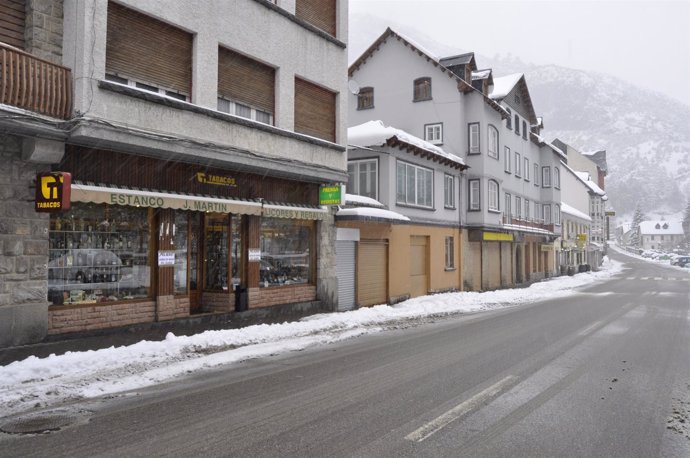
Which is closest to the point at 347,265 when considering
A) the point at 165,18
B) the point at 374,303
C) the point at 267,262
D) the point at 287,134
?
the point at 374,303

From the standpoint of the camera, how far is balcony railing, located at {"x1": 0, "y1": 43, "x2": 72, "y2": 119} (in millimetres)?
8633

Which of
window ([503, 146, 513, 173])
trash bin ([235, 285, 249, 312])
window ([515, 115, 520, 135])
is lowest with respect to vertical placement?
trash bin ([235, 285, 249, 312])

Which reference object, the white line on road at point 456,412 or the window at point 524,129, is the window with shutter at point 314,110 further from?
the window at point 524,129

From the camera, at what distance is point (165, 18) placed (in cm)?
1121

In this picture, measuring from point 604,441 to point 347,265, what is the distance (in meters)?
12.9

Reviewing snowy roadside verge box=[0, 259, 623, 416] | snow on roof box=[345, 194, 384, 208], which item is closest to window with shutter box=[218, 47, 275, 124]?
snow on roof box=[345, 194, 384, 208]

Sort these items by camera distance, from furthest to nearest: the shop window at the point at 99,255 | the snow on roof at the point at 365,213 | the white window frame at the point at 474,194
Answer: the white window frame at the point at 474,194
the snow on roof at the point at 365,213
the shop window at the point at 99,255

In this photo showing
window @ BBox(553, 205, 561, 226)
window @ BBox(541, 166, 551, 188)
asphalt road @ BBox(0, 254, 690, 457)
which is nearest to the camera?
asphalt road @ BBox(0, 254, 690, 457)

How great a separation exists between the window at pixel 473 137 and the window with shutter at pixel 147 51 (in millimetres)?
19468

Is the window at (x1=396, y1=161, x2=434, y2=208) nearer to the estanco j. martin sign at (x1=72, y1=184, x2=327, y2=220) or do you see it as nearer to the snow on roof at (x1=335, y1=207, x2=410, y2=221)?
the snow on roof at (x1=335, y1=207, x2=410, y2=221)

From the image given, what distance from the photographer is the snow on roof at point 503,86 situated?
1287 inches

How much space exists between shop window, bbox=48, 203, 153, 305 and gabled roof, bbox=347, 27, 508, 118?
18.5m

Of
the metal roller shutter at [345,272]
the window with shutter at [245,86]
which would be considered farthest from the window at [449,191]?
the window with shutter at [245,86]

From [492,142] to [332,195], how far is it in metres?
17.1
